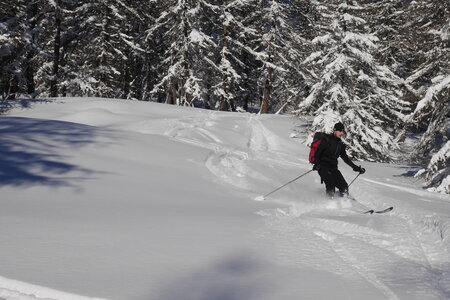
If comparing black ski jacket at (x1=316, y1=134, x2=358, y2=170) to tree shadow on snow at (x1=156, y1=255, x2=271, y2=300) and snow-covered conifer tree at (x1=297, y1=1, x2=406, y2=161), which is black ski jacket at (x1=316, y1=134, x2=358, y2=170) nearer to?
tree shadow on snow at (x1=156, y1=255, x2=271, y2=300)

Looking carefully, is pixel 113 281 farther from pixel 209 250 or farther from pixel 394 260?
pixel 394 260

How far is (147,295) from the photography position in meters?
2.79

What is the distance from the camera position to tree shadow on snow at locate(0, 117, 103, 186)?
237 inches

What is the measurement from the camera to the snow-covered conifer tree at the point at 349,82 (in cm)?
1595

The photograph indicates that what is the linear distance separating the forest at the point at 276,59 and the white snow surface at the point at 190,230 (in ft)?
17.9

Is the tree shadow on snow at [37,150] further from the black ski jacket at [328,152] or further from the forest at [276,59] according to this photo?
the forest at [276,59]

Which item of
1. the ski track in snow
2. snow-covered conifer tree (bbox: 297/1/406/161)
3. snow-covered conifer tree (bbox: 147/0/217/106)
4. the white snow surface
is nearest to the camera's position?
the white snow surface

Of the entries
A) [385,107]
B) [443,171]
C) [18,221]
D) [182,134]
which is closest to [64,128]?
[182,134]

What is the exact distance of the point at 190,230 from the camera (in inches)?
175

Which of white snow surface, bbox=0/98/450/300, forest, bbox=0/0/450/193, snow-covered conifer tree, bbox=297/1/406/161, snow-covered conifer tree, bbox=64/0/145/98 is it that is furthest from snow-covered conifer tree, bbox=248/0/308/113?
white snow surface, bbox=0/98/450/300

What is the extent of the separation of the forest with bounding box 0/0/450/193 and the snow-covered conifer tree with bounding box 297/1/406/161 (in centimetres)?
6

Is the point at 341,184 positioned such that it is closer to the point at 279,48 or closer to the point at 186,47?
the point at 186,47

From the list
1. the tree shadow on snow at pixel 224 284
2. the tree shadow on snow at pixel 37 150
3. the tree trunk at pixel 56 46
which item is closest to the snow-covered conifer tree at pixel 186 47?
the tree trunk at pixel 56 46

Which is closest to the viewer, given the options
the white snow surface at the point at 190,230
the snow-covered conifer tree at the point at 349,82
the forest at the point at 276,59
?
the white snow surface at the point at 190,230
